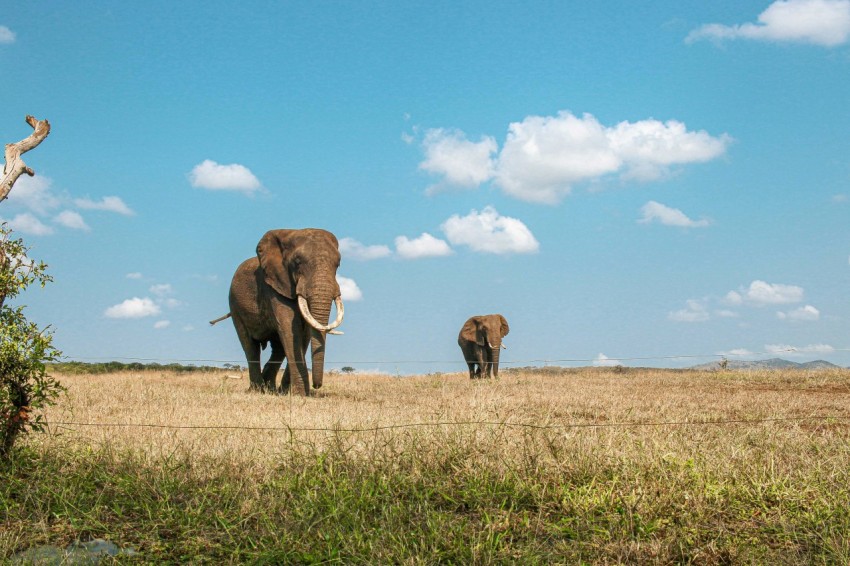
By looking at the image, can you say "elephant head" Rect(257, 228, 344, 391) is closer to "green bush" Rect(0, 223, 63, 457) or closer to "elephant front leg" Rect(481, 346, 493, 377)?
"green bush" Rect(0, 223, 63, 457)

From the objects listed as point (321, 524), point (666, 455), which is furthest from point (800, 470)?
point (321, 524)

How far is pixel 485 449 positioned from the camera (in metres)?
6.36

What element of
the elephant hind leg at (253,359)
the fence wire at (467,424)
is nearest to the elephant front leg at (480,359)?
the elephant hind leg at (253,359)

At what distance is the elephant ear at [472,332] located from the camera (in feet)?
86.6

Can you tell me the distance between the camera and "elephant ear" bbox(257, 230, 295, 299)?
15.6m

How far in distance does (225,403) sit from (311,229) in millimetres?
4443

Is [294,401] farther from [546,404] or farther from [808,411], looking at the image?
[808,411]

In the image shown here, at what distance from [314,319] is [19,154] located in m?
7.72

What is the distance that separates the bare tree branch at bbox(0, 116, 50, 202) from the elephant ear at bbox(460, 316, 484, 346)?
1944 cm

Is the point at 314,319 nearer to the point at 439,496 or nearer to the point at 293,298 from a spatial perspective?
the point at 293,298

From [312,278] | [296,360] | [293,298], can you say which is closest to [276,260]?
[293,298]

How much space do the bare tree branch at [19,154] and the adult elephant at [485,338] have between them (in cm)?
1754

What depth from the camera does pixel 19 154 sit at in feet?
25.1

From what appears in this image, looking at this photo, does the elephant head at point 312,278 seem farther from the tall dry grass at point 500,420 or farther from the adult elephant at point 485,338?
the adult elephant at point 485,338
